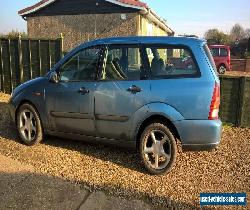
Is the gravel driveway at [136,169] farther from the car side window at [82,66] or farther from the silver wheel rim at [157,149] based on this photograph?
the car side window at [82,66]

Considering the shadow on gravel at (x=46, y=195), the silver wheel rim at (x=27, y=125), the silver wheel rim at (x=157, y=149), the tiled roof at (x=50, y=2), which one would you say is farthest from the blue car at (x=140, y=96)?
the tiled roof at (x=50, y=2)

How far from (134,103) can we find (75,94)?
3.58 ft

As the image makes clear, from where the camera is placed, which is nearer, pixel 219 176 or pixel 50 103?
pixel 219 176

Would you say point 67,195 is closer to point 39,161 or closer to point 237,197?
point 39,161

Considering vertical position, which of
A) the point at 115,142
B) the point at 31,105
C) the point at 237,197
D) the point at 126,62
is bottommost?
the point at 237,197

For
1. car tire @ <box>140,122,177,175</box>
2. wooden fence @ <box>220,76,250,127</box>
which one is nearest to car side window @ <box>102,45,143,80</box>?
car tire @ <box>140,122,177,175</box>

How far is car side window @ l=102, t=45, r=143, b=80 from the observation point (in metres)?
4.92

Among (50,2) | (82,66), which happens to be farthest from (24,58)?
(50,2)

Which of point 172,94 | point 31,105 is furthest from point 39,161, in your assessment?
point 172,94

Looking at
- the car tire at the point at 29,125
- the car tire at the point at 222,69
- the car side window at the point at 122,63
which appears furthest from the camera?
the car tire at the point at 222,69

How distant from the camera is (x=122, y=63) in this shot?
5.06m

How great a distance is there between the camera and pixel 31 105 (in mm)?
5906

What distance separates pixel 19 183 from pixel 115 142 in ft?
5.06

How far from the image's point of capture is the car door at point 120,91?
4805mm
